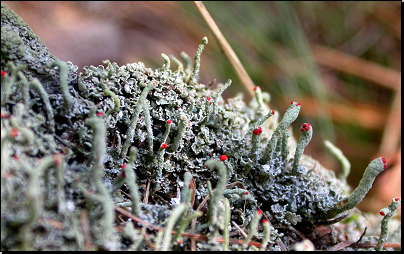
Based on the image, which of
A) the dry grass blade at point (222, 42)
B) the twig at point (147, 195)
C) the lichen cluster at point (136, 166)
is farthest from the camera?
the dry grass blade at point (222, 42)

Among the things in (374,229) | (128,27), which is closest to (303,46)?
(128,27)

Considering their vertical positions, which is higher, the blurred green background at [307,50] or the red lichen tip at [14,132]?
the blurred green background at [307,50]

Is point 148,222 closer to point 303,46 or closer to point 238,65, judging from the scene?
point 238,65

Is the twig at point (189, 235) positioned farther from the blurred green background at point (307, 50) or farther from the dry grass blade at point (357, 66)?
the dry grass blade at point (357, 66)

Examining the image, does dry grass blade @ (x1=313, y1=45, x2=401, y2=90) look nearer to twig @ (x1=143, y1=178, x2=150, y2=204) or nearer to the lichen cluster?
the lichen cluster

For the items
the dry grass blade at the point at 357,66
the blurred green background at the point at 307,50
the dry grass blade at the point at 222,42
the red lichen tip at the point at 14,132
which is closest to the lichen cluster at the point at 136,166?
the red lichen tip at the point at 14,132

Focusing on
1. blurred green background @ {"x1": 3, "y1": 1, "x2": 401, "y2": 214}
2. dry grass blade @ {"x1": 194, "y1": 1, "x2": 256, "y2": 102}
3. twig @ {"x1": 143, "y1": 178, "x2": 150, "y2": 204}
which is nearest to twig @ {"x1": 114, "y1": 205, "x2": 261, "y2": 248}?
twig @ {"x1": 143, "y1": 178, "x2": 150, "y2": 204}
